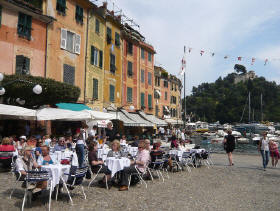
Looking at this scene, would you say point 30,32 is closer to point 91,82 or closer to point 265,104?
point 91,82

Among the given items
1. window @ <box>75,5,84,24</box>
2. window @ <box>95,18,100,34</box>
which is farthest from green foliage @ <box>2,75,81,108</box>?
window @ <box>95,18,100,34</box>

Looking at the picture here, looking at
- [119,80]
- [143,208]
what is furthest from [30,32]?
[143,208]

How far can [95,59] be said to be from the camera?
22.8 meters

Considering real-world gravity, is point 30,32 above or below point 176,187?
above

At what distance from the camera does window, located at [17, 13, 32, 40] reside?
53.3 feet

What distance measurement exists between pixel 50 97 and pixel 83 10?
9.45m

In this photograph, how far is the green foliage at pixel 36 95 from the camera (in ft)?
45.4

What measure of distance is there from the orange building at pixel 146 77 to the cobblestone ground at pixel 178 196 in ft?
72.5

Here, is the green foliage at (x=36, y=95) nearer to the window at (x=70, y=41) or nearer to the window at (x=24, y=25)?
the window at (x=24, y=25)

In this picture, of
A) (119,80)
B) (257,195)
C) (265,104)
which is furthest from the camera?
(265,104)

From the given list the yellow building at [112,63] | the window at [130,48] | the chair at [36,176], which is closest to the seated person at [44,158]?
the chair at [36,176]

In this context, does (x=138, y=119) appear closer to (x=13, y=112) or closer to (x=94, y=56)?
(x=94, y=56)

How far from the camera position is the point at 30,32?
666 inches

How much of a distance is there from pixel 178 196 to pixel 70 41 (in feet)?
52.5
